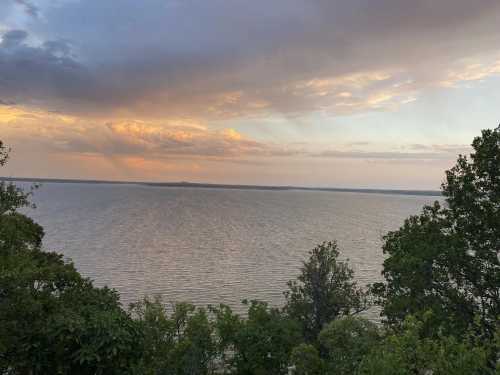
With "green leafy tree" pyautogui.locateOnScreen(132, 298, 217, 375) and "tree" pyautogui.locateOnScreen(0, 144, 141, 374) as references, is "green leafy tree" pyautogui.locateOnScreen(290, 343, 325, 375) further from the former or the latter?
"tree" pyautogui.locateOnScreen(0, 144, 141, 374)

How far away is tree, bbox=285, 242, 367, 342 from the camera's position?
127ft

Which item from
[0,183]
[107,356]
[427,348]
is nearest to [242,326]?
[107,356]

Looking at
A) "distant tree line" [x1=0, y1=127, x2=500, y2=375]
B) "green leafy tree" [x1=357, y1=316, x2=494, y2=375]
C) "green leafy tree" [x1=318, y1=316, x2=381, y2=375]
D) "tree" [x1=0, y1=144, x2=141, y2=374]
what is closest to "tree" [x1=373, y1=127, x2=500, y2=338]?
"distant tree line" [x1=0, y1=127, x2=500, y2=375]

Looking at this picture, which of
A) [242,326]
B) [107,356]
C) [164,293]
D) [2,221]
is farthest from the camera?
[164,293]

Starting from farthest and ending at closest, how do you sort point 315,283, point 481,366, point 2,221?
point 315,283
point 2,221
point 481,366

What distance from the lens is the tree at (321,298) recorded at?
38.8m

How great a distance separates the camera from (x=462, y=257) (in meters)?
23.4

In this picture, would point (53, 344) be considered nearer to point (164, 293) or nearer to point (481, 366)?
point (481, 366)

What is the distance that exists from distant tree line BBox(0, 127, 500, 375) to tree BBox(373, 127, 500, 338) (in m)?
0.07

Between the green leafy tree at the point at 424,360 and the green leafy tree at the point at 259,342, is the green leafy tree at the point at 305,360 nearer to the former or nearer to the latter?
the green leafy tree at the point at 259,342

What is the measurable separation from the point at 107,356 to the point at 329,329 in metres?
16.8

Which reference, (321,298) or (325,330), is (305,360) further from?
(321,298)

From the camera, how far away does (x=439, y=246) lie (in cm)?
2417

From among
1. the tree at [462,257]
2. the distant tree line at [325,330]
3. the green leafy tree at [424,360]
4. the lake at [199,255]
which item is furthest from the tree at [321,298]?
the green leafy tree at [424,360]
